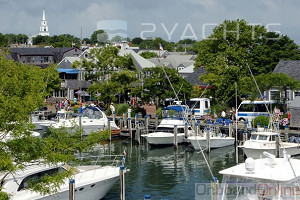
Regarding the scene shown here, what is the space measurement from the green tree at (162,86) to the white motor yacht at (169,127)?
696cm

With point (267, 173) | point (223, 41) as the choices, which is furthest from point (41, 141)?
point (223, 41)

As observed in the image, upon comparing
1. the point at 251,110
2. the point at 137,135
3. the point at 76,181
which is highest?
the point at 251,110

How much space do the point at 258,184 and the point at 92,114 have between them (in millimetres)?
33865

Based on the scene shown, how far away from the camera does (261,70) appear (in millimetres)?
65125

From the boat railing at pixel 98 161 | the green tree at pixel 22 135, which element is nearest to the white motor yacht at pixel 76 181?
the boat railing at pixel 98 161

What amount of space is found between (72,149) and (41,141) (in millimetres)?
1153

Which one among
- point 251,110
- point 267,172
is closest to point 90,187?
point 267,172

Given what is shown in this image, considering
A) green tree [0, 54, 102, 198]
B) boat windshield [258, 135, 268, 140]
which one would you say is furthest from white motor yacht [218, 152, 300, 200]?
boat windshield [258, 135, 268, 140]

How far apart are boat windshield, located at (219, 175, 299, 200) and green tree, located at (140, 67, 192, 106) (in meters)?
37.0

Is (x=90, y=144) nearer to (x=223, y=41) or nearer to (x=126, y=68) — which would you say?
(x=126, y=68)

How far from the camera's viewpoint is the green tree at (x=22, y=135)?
641 inches

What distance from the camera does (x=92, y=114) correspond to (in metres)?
51.3

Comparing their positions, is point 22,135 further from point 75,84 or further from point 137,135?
point 75,84

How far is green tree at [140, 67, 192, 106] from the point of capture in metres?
56.5
